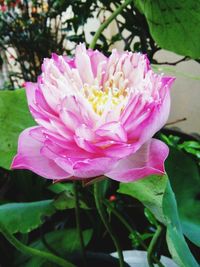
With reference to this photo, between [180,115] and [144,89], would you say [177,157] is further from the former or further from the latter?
[180,115]

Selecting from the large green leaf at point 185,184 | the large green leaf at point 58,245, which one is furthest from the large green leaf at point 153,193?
the large green leaf at point 58,245

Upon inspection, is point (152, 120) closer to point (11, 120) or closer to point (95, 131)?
point (95, 131)

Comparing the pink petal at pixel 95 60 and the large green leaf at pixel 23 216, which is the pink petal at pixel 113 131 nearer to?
the pink petal at pixel 95 60

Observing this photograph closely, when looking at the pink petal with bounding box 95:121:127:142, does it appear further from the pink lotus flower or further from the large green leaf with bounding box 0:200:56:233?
the large green leaf with bounding box 0:200:56:233

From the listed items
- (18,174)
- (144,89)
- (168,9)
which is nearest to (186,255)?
(144,89)

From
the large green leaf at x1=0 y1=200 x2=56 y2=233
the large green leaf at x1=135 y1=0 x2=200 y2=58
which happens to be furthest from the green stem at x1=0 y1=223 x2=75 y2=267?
the large green leaf at x1=135 y1=0 x2=200 y2=58

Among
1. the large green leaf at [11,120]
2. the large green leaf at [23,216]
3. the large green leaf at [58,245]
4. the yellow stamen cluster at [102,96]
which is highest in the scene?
the yellow stamen cluster at [102,96]
